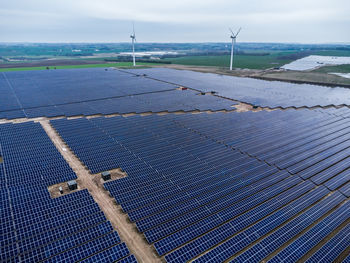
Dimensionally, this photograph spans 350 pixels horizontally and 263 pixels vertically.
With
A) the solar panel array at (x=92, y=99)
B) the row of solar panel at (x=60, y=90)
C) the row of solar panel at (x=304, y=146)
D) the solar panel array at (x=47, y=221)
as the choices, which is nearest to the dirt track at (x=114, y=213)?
the solar panel array at (x=47, y=221)

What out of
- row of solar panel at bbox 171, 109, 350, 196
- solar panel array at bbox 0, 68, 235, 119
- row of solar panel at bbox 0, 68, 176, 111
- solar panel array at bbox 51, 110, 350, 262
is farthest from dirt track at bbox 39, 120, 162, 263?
row of solar panel at bbox 0, 68, 176, 111

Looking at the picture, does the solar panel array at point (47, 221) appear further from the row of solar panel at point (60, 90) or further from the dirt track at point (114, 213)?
the row of solar panel at point (60, 90)

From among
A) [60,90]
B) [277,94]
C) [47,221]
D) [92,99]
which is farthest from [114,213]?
[277,94]

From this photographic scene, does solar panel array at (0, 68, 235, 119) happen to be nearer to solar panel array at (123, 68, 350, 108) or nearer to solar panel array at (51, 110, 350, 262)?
solar panel array at (123, 68, 350, 108)

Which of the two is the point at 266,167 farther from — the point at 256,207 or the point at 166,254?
the point at 166,254

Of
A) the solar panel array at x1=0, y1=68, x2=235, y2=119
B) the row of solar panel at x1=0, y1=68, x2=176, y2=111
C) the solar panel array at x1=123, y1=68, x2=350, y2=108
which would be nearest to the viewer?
the solar panel array at x1=0, y1=68, x2=235, y2=119

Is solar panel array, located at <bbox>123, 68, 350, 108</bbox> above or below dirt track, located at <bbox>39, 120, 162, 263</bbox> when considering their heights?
above

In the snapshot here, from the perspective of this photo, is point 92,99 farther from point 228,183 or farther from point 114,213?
point 228,183
